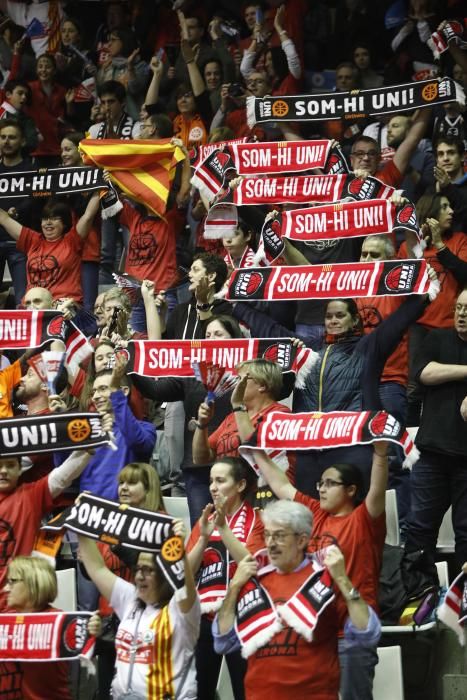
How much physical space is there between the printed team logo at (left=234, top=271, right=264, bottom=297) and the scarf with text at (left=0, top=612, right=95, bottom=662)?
2.79 meters

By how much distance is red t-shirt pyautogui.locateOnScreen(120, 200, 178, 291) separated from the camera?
1123 centimetres

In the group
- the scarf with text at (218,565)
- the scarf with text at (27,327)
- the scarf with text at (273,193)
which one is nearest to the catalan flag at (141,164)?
the scarf with text at (273,193)

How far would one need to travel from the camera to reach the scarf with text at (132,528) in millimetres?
7039

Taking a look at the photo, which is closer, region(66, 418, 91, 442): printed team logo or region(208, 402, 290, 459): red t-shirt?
region(66, 418, 91, 442): printed team logo

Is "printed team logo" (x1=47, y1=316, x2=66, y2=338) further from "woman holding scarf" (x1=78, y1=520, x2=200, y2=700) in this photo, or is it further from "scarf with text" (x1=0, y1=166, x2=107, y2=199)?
"woman holding scarf" (x1=78, y1=520, x2=200, y2=700)

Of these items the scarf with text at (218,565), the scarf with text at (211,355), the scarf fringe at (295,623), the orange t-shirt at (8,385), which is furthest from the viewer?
the orange t-shirt at (8,385)

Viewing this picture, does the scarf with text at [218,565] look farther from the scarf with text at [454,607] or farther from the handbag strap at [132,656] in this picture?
the scarf with text at [454,607]

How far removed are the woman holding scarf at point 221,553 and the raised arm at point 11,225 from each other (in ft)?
13.6

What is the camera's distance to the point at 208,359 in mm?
8969

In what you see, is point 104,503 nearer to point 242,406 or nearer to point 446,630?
point 242,406

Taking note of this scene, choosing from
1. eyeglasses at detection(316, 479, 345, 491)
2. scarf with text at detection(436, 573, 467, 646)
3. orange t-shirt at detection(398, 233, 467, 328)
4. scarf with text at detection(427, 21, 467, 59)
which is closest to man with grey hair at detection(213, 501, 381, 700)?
scarf with text at detection(436, 573, 467, 646)

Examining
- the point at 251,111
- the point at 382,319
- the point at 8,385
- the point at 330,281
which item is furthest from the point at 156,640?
the point at 251,111

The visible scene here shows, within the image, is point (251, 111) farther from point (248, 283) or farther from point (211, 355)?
point (211, 355)

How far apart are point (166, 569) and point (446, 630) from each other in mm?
2033
